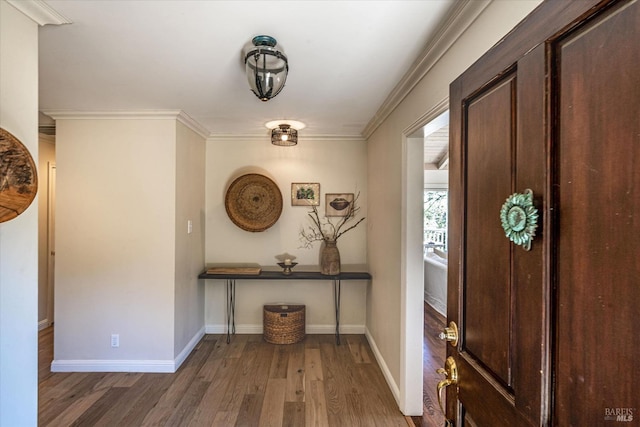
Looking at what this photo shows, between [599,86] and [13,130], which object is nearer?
[599,86]

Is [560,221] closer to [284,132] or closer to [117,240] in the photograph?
[284,132]

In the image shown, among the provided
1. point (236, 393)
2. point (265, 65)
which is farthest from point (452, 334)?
point (236, 393)

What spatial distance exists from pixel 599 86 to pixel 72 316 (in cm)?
377

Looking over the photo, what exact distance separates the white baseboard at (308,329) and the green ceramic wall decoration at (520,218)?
3.19 meters

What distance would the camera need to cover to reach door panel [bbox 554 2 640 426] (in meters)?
0.51

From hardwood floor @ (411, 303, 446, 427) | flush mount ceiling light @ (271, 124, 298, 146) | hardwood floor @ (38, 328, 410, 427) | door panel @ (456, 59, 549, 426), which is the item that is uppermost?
flush mount ceiling light @ (271, 124, 298, 146)

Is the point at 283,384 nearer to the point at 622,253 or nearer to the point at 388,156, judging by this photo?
the point at 388,156

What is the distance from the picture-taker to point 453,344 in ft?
3.48

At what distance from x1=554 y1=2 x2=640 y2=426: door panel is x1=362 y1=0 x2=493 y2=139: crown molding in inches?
31.0

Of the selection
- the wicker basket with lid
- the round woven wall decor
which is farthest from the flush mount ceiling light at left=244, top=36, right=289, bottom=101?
the wicker basket with lid

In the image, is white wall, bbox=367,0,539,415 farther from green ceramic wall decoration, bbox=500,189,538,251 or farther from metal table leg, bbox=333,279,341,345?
Answer: green ceramic wall decoration, bbox=500,189,538,251

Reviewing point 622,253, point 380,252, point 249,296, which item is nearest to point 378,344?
point 380,252

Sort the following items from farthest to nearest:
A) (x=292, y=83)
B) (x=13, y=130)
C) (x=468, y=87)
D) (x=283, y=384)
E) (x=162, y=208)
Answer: (x=162, y=208) → (x=283, y=384) → (x=292, y=83) → (x=13, y=130) → (x=468, y=87)

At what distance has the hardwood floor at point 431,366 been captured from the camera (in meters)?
2.14
